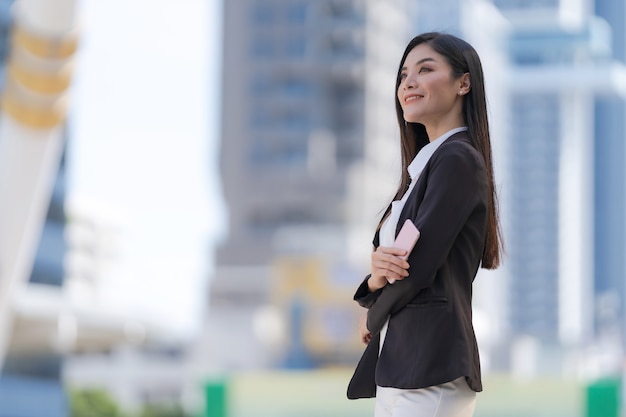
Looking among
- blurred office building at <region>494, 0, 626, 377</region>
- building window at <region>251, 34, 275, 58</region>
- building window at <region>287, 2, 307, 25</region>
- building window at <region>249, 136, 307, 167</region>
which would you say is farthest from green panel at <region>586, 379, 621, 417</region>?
blurred office building at <region>494, 0, 626, 377</region>

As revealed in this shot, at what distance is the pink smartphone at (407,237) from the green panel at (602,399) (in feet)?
19.8

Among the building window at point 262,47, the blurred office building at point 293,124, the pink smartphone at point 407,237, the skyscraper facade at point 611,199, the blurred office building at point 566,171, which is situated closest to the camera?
the pink smartphone at point 407,237

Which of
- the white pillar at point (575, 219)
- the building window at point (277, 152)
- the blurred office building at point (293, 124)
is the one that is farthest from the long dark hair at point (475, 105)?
the white pillar at point (575, 219)

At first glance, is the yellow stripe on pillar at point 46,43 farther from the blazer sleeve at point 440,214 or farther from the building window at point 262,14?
the building window at point 262,14

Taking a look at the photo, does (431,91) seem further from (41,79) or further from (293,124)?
(293,124)

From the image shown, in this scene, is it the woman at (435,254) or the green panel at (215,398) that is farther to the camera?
the green panel at (215,398)

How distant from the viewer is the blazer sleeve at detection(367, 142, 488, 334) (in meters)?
1.69

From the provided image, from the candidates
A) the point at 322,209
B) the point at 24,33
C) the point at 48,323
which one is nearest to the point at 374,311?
the point at 24,33

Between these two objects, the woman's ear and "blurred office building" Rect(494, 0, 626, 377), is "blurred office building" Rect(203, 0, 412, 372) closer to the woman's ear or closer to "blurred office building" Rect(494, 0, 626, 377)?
"blurred office building" Rect(494, 0, 626, 377)

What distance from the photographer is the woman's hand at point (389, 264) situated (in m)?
1.68

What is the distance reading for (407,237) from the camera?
5.51 ft

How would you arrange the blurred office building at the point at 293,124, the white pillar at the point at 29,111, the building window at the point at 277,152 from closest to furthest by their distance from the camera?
the white pillar at the point at 29,111 → the blurred office building at the point at 293,124 → the building window at the point at 277,152

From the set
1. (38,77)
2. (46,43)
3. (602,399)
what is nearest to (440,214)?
(46,43)

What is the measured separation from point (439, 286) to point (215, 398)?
6.57 m
